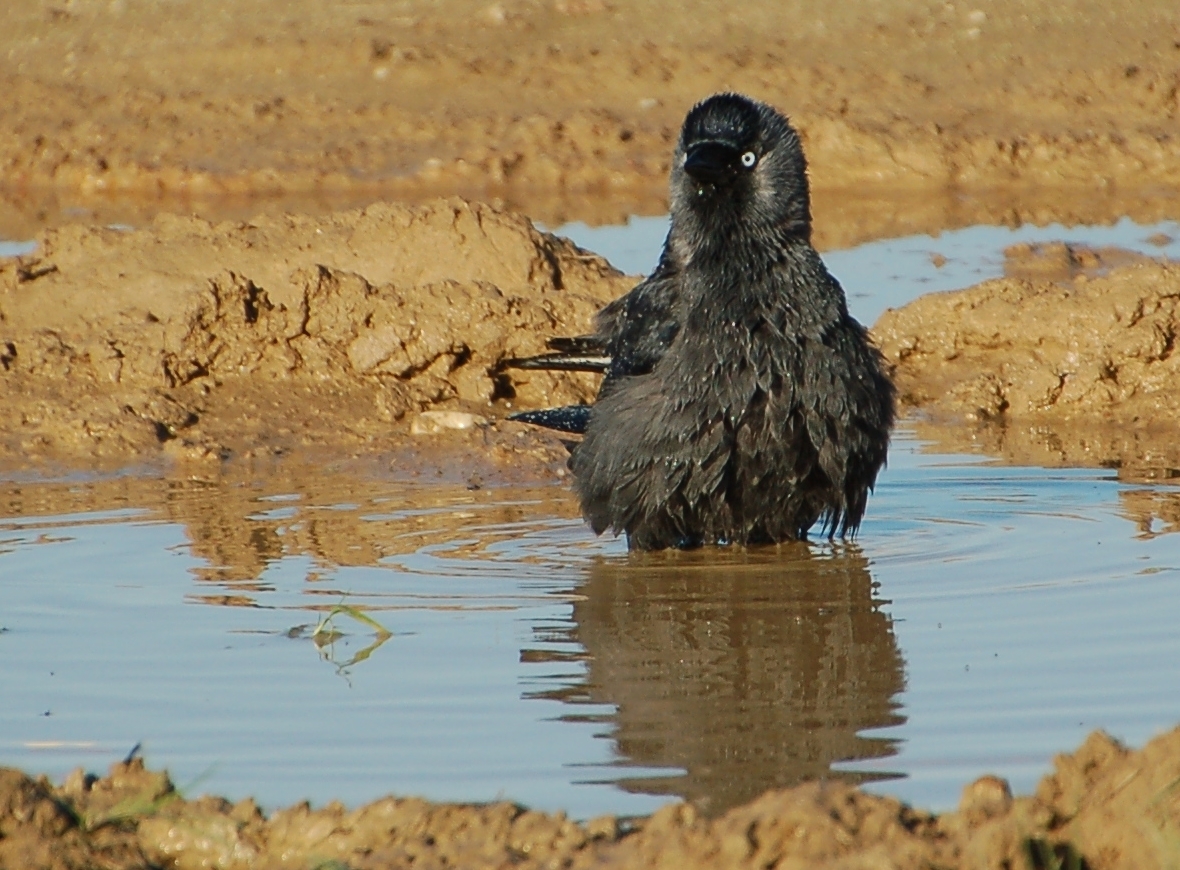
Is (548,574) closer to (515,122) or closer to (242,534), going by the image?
(242,534)

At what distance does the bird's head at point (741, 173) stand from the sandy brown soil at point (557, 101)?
22.9 ft

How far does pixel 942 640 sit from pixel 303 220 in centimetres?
560

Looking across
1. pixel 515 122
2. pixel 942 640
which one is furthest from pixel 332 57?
pixel 942 640

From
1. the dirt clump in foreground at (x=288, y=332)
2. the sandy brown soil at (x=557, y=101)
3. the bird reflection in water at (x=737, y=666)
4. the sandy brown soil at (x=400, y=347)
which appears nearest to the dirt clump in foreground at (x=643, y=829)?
the bird reflection in water at (x=737, y=666)

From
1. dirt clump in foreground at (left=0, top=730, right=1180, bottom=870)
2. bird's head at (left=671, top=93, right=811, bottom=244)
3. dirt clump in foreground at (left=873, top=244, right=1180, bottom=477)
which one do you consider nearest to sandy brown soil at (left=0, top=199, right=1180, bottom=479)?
dirt clump in foreground at (left=873, top=244, right=1180, bottom=477)

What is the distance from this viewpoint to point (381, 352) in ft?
29.0

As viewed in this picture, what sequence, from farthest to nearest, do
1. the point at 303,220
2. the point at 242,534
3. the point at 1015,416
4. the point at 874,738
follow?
the point at 303,220 → the point at 1015,416 → the point at 242,534 → the point at 874,738

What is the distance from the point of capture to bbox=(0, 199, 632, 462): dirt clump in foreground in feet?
27.7

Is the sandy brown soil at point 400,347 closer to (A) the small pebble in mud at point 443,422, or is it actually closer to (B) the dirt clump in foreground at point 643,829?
(A) the small pebble in mud at point 443,422

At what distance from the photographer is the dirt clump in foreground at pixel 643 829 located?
305 centimetres

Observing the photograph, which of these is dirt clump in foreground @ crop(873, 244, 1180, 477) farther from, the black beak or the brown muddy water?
the black beak

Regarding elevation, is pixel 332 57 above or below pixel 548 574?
above

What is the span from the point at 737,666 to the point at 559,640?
1.79ft

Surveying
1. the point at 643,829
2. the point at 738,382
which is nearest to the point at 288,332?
the point at 738,382
